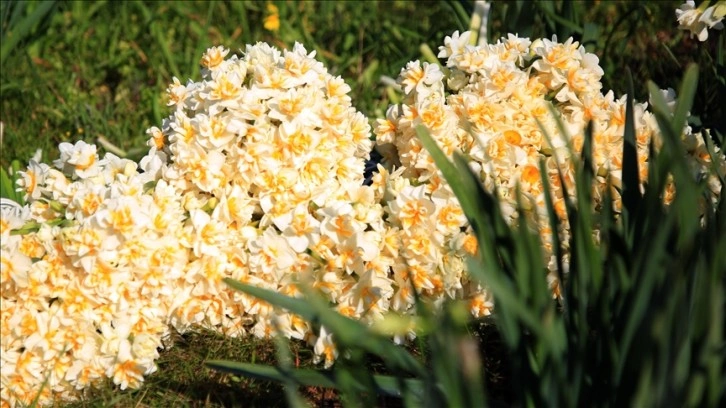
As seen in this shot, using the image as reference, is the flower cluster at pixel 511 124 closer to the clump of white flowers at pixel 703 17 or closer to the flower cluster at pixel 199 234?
the flower cluster at pixel 199 234

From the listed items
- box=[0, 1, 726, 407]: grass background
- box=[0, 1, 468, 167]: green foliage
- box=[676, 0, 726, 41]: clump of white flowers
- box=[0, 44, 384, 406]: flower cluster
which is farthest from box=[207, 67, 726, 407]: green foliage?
box=[0, 1, 468, 167]: green foliage

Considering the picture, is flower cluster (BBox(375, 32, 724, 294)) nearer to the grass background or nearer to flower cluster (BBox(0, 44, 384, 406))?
flower cluster (BBox(0, 44, 384, 406))

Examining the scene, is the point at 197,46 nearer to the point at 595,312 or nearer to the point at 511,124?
the point at 511,124

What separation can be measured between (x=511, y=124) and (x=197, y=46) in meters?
1.89

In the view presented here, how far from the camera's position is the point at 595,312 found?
61.5 inches

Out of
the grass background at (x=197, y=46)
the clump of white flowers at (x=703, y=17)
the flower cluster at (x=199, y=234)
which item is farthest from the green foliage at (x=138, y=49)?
the flower cluster at (x=199, y=234)

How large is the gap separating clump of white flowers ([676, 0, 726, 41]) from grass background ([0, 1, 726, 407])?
0.86ft

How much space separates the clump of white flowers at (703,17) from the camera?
2.44 m

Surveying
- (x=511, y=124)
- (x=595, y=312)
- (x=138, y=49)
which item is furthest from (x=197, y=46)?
(x=595, y=312)

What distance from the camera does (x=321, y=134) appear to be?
7.00 feet

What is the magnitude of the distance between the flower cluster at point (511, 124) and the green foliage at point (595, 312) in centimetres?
46

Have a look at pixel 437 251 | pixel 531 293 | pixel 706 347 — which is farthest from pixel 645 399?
pixel 437 251

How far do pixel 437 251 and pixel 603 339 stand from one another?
0.58m

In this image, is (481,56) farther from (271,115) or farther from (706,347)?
(706,347)
